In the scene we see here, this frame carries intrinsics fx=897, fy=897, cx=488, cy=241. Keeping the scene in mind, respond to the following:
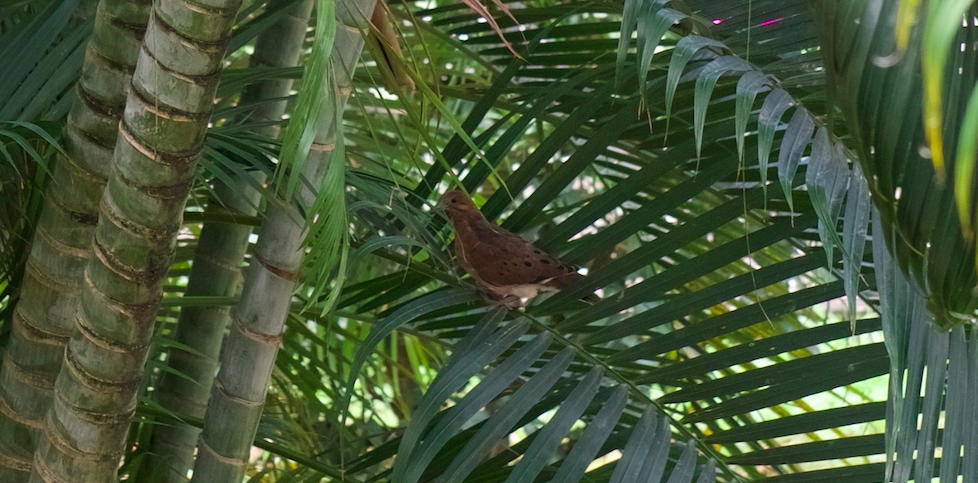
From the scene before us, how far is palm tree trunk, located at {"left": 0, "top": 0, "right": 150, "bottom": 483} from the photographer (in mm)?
891

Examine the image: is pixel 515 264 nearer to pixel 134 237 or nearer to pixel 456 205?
pixel 456 205

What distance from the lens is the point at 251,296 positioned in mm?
1002

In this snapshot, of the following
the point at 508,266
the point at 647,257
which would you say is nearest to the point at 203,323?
the point at 508,266

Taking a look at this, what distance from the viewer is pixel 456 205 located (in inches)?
56.5

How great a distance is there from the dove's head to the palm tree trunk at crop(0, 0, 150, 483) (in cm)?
56

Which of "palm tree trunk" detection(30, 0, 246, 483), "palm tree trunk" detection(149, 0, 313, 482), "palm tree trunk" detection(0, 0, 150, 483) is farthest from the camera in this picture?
"palm tree trunk" detection(149, 0, 313, 482)

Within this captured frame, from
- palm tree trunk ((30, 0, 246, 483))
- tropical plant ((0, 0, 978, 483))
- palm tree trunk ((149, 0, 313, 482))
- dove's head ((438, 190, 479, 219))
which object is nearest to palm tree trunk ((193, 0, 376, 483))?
tropical plant ((0, 0, 978, 483))

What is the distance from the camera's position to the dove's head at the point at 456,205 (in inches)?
54.2

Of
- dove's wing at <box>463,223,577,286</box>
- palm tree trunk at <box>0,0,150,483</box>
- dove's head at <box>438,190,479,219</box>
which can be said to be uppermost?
dove's head at <box>438,190,479,219</box>

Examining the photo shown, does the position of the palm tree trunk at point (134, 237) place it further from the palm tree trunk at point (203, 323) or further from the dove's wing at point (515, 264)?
the dove's wing at point (515, 264)

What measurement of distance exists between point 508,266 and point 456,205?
0.75ft

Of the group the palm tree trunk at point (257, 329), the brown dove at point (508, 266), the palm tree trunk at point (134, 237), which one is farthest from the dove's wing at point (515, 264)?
the palm tree trunk at point (134, 237)

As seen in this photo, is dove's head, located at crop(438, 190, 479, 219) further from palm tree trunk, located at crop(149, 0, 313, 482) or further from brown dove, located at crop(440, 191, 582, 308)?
palm tree trunk, located at crop(149, 0, 313, 482)

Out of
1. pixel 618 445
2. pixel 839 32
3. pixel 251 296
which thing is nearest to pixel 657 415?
pixel 618 445
